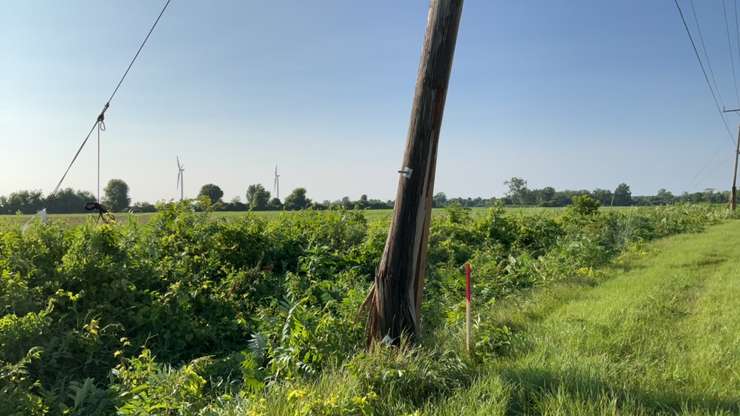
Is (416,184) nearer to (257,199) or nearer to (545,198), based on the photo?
(257,199)

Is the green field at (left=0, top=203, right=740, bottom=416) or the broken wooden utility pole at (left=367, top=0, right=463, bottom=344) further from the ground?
the broken wooden utility pole at (left=367, top=0, right=463, bottom=344)

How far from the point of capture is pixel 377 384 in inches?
147

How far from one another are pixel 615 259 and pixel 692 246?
4.64m

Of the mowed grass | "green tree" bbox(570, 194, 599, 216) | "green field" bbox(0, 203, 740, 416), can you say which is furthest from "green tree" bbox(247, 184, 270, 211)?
"green tree" bbox(570, 194, 599, 216)

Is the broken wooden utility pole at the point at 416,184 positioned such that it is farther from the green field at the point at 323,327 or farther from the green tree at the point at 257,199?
the green tree at the point at 257,199

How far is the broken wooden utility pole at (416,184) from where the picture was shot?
4570 millimetres

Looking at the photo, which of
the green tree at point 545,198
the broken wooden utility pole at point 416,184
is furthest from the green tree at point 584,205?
the broken wooden utility pole at point 416,184

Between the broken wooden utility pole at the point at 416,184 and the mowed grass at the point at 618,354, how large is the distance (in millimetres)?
1058

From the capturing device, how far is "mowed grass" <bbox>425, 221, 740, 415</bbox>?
3.45 m

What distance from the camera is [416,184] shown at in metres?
4.59

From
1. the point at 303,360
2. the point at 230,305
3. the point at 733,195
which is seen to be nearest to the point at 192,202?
the point at 230,305

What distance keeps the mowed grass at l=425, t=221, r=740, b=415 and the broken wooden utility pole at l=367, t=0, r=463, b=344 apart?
1.06 meters

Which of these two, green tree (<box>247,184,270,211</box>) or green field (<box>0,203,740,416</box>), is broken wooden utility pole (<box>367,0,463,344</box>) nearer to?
green field (<box>0,203,740,416</box>)

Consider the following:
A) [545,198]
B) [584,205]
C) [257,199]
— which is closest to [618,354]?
[257,199]
